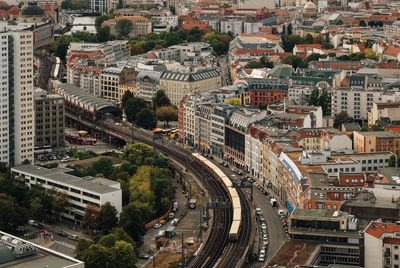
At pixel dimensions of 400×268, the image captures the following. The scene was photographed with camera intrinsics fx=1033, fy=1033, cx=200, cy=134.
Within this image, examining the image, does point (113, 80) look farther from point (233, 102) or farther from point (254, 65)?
point (233, 102)

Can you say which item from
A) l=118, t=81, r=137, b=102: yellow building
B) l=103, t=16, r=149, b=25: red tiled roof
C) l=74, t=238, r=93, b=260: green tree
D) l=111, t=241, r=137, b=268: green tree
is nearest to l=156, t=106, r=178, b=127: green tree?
l=118, t=81, r=137, b=102: yellow building

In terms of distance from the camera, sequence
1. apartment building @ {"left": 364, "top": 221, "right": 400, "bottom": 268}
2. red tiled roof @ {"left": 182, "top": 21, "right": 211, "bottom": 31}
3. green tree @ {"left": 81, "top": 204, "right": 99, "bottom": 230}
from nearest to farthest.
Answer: apartment building @ {"left": 364, "top": 221, "right": 400, "bottom": 268} < green tree @ {"left": 81, "top": 204, "right": 99, "bottom": 230} < red tiled roof @ {"left": 182, "top": 21, "right": 211, "bottom": 31}

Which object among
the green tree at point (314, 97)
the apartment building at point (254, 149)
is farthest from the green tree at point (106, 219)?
the green tree at point (314, 97)

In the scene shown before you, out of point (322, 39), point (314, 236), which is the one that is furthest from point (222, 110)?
point (322, 39)

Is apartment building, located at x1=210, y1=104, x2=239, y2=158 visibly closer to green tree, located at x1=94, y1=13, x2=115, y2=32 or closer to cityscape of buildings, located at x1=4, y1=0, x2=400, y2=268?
cityscape of buildings, located at x1=4, y1=0, x2=400, y2=268

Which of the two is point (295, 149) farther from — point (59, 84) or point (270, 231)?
point (59, 84)

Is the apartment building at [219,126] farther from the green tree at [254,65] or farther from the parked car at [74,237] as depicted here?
the green tree at [254,65]

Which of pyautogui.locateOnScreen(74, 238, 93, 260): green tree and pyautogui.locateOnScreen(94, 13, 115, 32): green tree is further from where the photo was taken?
pyautogui.locateOnScreen(94, 13, 115, 32): green tree
